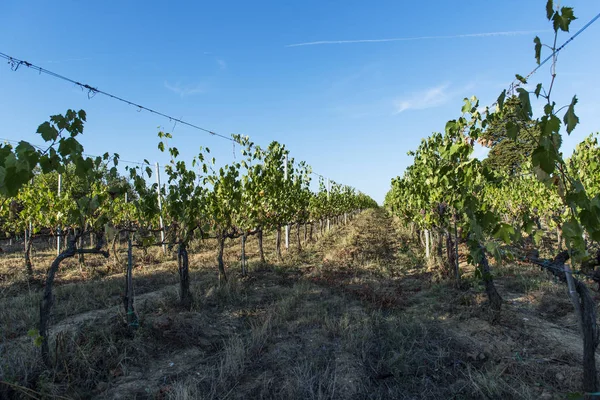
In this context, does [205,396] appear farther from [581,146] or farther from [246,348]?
[581,146]

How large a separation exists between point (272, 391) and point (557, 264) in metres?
3.01

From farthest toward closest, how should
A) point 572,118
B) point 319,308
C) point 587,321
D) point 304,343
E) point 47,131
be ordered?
point 319,308 → point 304,343 → point 47,131 → point 587,321 → point 572,118

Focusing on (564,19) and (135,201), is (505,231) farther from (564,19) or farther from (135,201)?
(135,201)

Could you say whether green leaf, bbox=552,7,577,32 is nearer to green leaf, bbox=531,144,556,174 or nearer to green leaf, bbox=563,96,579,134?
green leaf, bbox=563,96,579,134

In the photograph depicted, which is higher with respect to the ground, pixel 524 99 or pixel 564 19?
pixel 564 19

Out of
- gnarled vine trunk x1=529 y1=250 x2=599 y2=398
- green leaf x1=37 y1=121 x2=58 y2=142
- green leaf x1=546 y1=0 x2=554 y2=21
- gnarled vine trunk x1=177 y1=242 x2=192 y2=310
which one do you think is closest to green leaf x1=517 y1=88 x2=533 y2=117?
green leaf x1=546 y1=0 x2=554 y2=21

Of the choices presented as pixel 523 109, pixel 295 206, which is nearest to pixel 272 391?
pixel 523 109

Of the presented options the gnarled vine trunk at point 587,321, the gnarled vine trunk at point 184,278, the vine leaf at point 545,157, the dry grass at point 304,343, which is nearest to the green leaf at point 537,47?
the vine leaf at point 545,157

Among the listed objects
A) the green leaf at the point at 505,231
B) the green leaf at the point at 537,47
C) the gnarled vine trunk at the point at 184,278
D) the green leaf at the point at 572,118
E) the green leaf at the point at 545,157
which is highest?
the green leaf at the point at 537,47

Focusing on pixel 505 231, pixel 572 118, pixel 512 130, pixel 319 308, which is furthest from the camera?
pixel 319 308

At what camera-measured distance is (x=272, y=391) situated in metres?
3.46

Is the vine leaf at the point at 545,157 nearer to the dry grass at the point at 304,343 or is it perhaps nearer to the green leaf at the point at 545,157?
the green leaf at the point at 545,157

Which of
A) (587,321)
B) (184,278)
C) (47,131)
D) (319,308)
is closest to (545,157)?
(587,321)

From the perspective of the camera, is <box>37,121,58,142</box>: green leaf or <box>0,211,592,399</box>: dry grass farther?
<box>0,211,592,399</box>: dry grass
